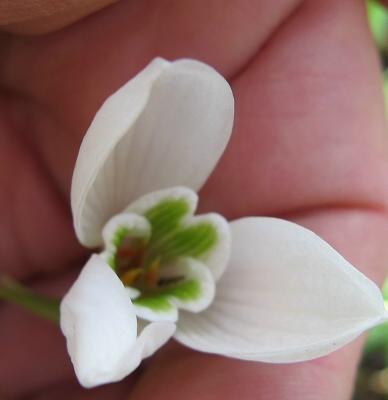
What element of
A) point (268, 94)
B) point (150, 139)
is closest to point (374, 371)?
point (268, 94)

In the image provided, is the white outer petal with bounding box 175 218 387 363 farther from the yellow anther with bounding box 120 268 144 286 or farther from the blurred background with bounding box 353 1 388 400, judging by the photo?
the blurred background with bounding box 353 1 388 400

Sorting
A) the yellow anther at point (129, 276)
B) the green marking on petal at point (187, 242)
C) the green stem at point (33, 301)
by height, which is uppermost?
the green marking on petal at point (187, 242)

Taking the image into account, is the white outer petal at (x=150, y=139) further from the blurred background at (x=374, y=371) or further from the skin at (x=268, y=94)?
the blurred background at (x=374, y=371)

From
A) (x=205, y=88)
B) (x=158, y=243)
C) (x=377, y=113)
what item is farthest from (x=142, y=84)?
(x=377, y=113)

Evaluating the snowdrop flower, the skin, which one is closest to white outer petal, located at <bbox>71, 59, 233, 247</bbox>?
the snowdrop flower

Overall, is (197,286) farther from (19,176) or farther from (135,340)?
(19,176)

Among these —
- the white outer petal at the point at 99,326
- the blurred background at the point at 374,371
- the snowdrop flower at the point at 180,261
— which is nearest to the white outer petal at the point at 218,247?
the snowdrop flower at the point at 180,261

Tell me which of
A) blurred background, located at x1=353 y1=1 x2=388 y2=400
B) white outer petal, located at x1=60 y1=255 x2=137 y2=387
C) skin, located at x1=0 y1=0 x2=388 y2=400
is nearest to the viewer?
white outer petal, located at x1=60 y1=255 x2=137 y2=387

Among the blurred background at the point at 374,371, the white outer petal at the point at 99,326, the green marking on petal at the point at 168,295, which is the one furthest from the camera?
the blurred background at the point at 374,371
